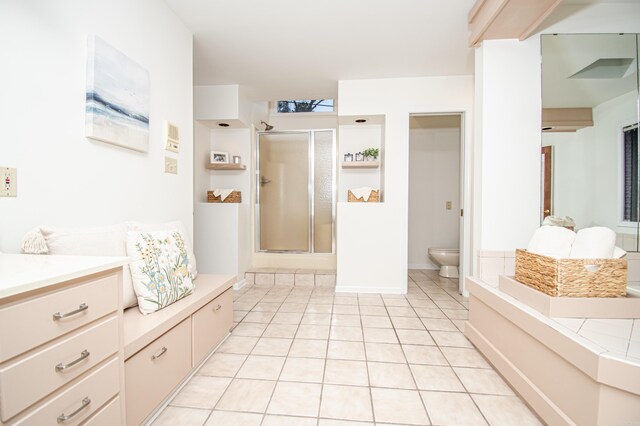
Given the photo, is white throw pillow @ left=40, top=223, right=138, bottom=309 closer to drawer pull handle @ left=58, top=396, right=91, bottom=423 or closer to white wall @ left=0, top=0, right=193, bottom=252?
white wall @ left=0, top=0, right=193, bottom=252

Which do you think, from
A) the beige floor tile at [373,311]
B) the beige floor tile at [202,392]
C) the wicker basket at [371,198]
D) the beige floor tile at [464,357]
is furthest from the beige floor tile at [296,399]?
the wicker basket at [371,198]

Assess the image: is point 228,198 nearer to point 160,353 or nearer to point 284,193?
point 284,193

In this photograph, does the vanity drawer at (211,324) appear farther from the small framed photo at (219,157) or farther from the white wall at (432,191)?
the white wall at (432,191)

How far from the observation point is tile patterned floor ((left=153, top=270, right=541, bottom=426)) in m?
1.33

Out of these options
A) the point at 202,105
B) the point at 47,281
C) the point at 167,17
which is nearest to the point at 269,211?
the point at 202,105

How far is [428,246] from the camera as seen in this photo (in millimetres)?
4559

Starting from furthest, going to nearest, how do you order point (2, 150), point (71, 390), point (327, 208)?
point (327, 208) < point (2, 150) < point (71, 390)

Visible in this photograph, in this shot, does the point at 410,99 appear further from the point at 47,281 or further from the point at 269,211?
the point at 47,281

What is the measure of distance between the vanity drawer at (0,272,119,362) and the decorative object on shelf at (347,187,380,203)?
9.04ft

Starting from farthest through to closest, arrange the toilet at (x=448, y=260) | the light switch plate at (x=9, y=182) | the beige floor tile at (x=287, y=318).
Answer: the toilet at (x=448, y=260), the beige floor tile at (x=287, y=318), the light switch plate at (x=9, y=182)

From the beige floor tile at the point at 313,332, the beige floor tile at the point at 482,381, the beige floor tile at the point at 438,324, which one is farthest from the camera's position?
the beige floor tile at the point at 438,324

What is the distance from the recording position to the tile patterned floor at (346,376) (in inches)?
52.2

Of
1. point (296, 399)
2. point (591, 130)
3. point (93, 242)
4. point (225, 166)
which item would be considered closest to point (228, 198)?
point (225, 166)

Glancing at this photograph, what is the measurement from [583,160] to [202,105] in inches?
148
